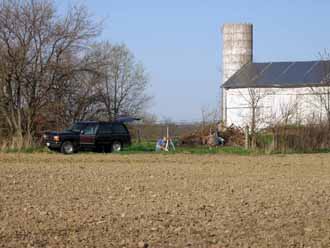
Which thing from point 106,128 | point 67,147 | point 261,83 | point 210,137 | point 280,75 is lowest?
point 67,147

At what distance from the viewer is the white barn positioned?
53.9 meters

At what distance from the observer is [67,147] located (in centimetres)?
3503

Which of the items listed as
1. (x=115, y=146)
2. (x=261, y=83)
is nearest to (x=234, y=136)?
(x=115, y=146)

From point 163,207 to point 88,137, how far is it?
72.7 ft

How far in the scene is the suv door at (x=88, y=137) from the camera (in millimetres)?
35344

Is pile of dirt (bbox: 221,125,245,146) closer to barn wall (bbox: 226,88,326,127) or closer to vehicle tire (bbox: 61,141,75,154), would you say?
vehicle tire (bbox: 61,141,75,154)

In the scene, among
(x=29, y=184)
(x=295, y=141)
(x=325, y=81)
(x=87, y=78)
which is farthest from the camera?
(x=325, y=81)

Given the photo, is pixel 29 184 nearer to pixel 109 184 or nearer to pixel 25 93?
pixel 109 184

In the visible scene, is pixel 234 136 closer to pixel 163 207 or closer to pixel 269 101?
pixel 269 101

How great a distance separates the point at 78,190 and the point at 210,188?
302 centimetres

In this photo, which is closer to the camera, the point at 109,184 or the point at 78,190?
the point at 78,190

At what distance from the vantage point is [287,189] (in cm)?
1703

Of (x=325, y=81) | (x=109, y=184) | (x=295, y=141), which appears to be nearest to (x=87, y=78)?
(x=295, y=141)

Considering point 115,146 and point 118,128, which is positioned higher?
point 118,128
